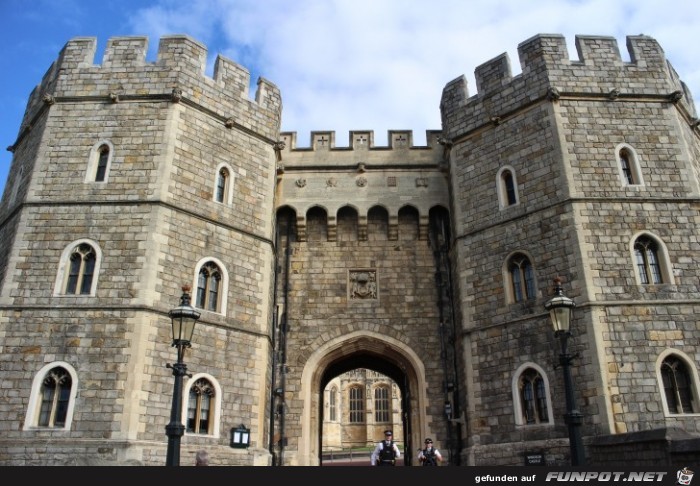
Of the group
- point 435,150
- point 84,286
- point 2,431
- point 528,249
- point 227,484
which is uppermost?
point 435,150

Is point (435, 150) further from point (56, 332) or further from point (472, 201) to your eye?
point (56, 332)

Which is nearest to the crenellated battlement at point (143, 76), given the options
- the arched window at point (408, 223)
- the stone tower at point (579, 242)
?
the arched window at point (408, 223)

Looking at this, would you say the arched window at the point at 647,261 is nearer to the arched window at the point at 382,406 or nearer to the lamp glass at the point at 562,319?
the lamp glass at the point at 562,319

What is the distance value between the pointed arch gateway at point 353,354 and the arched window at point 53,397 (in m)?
5.40

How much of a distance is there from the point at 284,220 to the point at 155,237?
471cm

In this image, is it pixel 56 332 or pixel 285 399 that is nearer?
pixel 56 332

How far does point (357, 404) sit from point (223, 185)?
3402cm

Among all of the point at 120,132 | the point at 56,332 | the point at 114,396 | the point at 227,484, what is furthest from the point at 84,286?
the point at 227,484

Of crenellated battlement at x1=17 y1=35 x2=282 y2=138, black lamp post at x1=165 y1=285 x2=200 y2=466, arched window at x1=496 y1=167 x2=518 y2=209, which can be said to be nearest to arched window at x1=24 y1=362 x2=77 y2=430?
black lamp post at x1=165 y1=285 x2=200 y2=466

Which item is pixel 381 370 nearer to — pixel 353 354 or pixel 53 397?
pixel 353 354

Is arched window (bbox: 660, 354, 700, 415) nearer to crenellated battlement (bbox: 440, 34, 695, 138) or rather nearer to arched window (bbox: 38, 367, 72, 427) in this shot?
crenellated battlement (bbox: 440, 34, 695, 138)

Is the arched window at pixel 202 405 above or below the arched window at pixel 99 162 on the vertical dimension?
below

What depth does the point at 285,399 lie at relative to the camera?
49.3ft

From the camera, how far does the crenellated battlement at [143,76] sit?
14805 mm
